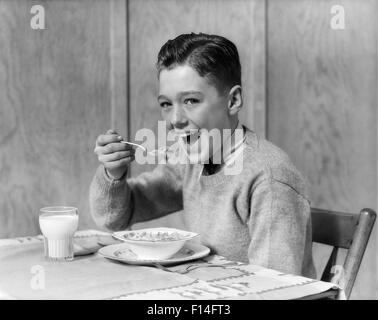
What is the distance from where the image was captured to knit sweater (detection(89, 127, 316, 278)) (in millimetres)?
1210

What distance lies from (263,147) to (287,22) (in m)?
1.28

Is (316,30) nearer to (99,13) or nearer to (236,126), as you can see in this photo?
(99,13)

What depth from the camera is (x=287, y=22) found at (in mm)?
2479

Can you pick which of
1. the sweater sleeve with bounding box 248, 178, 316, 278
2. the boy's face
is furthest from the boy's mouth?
the sweater sleeve with bounding box 248, 178, 316, 278

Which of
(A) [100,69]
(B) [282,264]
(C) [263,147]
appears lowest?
(B) [282,264]

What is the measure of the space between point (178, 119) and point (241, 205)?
26cm

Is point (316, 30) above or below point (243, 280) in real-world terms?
above

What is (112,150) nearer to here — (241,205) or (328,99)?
(241,205)

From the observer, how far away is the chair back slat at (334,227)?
130cm

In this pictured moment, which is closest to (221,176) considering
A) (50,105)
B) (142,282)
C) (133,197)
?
(133,197)

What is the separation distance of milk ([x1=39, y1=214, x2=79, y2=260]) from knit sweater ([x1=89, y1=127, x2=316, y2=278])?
0.84ft

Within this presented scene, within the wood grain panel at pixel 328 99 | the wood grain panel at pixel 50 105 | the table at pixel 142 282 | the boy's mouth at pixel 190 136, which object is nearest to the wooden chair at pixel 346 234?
the table at pixel 142 282

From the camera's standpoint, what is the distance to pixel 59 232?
1.18 m
